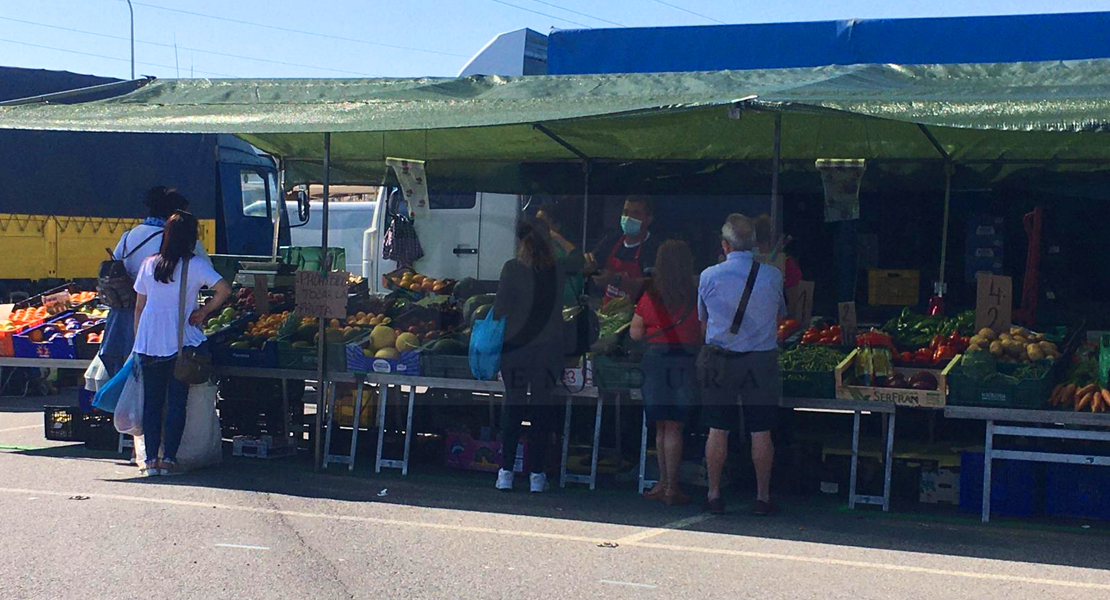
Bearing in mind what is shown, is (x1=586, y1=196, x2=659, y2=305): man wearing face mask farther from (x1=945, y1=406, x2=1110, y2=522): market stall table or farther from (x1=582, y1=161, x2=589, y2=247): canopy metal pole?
(x1=945, y1=406, x2=1110, y2=522): market stall table

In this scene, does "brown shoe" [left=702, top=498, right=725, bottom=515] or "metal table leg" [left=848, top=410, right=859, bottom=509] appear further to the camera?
"metal table leg" [left=848, top=410, right=859, bottom=509]

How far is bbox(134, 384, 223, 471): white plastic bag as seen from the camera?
888cm

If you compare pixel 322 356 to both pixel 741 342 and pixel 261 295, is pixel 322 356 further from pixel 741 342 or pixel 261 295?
pixel 741 342

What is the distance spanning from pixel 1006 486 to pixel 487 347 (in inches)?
137

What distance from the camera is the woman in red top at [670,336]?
791cm

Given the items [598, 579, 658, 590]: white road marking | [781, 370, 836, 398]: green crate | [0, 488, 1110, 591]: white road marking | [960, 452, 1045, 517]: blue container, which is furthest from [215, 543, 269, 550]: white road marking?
[960, 452, 1045, 517]: blue container

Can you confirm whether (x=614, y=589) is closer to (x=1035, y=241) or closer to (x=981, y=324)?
(x=981, y=324)

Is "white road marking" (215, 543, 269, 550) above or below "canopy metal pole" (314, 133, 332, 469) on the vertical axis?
below

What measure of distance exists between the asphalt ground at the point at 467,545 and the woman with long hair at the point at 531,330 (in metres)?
0.57

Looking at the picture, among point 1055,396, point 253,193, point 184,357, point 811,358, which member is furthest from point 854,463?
point 253,193

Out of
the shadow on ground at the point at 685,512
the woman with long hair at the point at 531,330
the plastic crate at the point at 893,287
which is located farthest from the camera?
the plastic crate at the point at 893,287

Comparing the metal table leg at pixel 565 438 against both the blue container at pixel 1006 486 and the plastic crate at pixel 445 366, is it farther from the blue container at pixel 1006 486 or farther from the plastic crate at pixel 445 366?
the blue container at pixel 1006 486

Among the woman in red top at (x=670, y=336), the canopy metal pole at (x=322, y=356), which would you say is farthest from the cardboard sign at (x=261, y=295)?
the woman in red top at (x=670, y=336)

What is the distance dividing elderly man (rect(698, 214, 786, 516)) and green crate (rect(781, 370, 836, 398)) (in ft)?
0.96
